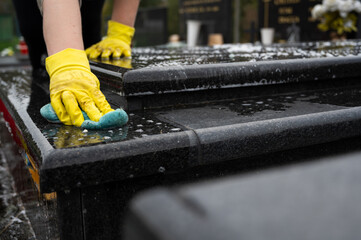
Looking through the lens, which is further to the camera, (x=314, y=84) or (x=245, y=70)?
(x=314, y=84)

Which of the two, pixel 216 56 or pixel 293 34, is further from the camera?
pixel 293 34

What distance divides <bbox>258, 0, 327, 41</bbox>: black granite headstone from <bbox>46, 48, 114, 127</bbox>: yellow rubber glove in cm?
670

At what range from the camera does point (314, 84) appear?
2.11 meters

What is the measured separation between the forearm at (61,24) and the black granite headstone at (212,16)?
823cm

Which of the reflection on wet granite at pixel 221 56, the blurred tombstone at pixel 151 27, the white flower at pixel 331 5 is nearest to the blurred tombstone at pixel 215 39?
the blurred tombstone at pixel 151 27

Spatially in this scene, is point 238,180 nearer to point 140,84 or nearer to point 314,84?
point 140,84

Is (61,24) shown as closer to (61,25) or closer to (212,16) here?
(61,25)

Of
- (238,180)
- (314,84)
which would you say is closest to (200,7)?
(314,84)

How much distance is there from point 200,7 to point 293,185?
9891 millimetres

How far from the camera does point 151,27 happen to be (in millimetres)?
11391

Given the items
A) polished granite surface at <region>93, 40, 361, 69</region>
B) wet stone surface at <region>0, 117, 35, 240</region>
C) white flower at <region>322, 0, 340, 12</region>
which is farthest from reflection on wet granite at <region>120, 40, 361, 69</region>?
white flower at <region>322, 0, 340, 12</region>

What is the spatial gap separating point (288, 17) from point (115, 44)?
663 cm

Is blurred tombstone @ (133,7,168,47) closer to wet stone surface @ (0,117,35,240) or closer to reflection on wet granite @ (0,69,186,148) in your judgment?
wet stone surface @ (0,117,35,240)

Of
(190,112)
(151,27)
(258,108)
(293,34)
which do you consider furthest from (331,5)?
(151,27)
